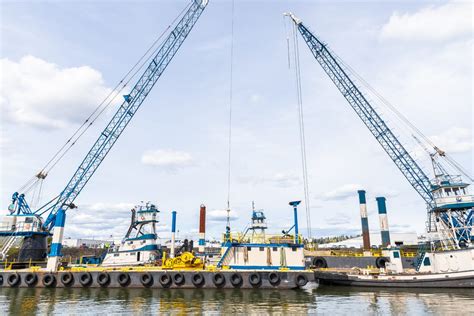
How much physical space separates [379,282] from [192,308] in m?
18.5

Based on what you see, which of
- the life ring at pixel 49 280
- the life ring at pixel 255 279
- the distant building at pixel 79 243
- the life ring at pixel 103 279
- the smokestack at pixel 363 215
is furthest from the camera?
the distant building at pixel 79 243

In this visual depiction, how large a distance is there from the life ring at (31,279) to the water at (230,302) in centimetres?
58

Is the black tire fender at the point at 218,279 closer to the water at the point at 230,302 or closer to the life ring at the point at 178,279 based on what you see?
the water at the point at 230,302

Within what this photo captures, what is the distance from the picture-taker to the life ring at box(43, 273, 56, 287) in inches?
1043

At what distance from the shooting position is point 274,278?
25.2 m

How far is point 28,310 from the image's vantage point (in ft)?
60.0

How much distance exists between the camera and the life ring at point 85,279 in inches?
1034

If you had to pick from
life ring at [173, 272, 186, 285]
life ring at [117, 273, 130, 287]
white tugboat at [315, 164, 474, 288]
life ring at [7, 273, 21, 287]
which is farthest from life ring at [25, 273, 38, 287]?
white tugboat at [315, 164, 474, 288]

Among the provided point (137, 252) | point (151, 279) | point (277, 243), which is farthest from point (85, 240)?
point (277, 243)

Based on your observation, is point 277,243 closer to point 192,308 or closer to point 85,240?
point 192,308

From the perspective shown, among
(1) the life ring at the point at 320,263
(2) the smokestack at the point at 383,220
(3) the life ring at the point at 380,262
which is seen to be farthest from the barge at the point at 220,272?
(2) the smokestack at the point at 383,220

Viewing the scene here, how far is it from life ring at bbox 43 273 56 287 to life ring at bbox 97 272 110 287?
408 cm

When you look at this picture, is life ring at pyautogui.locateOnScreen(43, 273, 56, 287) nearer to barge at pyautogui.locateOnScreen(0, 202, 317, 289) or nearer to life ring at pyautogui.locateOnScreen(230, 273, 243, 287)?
barge at pyautogui.locateOnScreen(0, 202, 317, 289)

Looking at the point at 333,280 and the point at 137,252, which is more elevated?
the point at 137,252
